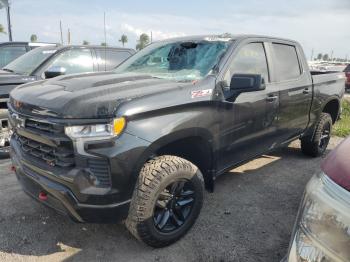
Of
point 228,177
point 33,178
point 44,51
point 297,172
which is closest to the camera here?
point 33,178

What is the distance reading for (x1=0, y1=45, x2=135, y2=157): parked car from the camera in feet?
17.2

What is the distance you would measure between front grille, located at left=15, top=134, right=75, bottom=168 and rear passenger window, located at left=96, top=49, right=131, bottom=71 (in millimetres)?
3845

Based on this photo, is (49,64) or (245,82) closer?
(245,82)

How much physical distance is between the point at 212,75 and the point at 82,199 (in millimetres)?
1609

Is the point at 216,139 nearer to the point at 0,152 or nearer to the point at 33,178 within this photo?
the point at 33,178

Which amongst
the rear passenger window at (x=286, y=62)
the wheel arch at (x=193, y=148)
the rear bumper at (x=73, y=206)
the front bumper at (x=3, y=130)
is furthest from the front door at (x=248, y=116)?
the front bumper at (x=3, y=130)

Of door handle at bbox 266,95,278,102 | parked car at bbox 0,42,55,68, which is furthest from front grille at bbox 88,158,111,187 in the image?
parked car at bbox 0,42,55,68

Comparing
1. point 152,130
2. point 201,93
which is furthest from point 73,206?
point 201,93

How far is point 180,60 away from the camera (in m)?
3.71

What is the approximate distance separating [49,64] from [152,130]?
3982mm

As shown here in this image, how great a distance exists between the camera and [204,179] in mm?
3443

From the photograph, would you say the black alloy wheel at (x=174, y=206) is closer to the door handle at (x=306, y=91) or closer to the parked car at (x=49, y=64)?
the door handle at (x=306, y=91)

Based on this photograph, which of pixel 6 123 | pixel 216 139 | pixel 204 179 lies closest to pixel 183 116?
pixel 216 139

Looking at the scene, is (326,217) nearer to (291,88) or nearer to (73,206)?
(73,206)
